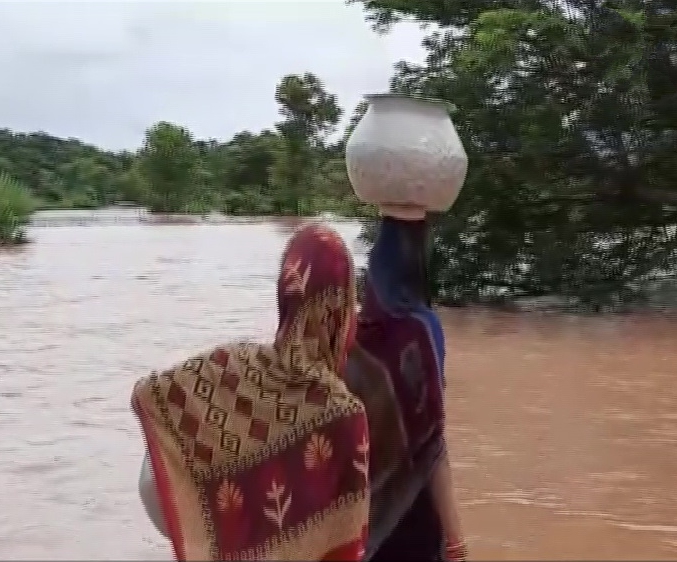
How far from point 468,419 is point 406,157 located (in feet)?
11.4

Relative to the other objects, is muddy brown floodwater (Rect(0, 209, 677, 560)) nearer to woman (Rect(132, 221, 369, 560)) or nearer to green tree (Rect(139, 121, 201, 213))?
woman (Rect(132, 221, 369, 560))

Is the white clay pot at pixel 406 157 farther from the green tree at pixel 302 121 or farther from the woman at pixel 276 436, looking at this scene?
the green tree at pixel 302 121

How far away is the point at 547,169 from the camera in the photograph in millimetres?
8312

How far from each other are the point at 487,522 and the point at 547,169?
537 centimetres

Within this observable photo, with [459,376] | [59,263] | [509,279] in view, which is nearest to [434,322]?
[459,376]

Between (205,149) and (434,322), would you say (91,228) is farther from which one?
(434,322)

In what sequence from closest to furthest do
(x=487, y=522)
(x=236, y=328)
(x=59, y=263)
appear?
(x=487, y=522)
(x=236, y=328)
(x=59, y=263)

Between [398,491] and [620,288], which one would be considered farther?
[620,288]

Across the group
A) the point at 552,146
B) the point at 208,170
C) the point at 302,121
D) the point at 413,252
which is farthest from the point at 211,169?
the point at 413,252

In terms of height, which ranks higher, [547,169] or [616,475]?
[547,169]

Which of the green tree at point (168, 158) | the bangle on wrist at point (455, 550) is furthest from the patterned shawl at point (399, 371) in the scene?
the green tree at point (168, 158)

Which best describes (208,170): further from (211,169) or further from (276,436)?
(276,436)

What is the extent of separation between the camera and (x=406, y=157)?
1620mm

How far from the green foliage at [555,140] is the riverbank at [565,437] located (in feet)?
3.26
